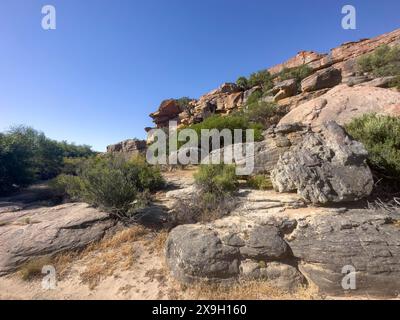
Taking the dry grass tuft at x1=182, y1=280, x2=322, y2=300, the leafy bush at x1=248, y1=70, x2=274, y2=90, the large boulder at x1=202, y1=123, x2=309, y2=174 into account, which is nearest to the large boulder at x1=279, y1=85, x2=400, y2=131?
the large boulder at x1=202, y1=123, x2=309, y2=174

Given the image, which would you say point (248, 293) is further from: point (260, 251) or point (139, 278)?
point (139, 278)

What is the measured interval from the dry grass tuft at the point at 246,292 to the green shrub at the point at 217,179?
243cm

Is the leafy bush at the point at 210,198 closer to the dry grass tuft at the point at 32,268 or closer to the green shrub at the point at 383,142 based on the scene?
the dry grass tuft at the point at 32,268

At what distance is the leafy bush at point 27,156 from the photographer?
11.3 m

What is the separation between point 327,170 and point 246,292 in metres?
3.09

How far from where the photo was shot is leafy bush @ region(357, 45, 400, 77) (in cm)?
1353

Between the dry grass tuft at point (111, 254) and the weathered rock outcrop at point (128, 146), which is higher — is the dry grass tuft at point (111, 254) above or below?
below

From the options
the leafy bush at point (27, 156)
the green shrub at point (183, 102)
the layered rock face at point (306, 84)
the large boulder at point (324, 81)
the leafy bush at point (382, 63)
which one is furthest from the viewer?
the green shrub at point (183, 102)

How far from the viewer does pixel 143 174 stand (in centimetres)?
737

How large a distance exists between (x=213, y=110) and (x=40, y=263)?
78.1 ft

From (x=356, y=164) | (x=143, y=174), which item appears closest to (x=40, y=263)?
(x=143, y=174)

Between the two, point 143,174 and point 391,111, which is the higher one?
point 391,111

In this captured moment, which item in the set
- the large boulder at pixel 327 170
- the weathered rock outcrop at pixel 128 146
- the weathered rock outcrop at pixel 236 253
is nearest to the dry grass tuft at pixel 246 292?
the weathered rock outcrop at pixel 236 253

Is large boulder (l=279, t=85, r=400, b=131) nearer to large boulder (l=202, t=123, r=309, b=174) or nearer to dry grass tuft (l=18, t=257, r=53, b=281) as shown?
large boulder (l=202, t=123, r=309, b=174)
